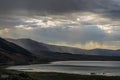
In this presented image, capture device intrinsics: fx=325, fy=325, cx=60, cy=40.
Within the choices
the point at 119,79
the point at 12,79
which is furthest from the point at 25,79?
the point at 119,79

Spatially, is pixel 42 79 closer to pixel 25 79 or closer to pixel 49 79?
pixel 49 79

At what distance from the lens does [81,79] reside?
9700 centimetres

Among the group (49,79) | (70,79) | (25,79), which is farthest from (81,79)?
(25,79)

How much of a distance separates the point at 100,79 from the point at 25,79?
24.5m

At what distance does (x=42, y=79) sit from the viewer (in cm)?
9700

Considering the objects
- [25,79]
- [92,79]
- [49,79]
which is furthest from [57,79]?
[25,79]

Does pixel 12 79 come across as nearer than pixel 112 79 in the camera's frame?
Yes

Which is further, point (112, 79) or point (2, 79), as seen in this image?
point (112, 79)

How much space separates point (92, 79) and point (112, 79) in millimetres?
5869

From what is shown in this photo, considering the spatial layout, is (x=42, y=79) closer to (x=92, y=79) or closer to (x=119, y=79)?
(x=92, y=79)

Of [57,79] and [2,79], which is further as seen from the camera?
[57,79]

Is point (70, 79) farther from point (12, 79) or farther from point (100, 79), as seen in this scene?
point (12, 79)

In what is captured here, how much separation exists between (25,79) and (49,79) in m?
16.9

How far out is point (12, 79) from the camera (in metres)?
78.6
